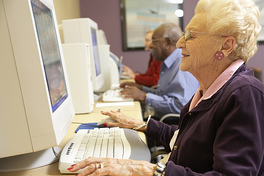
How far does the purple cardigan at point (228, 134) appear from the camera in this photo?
0.58 metres

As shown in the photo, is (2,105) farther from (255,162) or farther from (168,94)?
(168,94)

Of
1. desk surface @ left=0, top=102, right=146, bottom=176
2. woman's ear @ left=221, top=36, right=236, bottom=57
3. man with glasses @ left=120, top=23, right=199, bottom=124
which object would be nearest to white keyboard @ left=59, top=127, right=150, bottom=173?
desk surface @ left=0, top=102, right=146, bottom=176

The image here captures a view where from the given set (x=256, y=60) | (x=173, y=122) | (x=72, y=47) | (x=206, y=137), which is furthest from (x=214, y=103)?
(x=256, y=60)

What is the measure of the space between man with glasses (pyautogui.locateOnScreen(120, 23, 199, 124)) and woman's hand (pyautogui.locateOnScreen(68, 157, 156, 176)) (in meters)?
1.10

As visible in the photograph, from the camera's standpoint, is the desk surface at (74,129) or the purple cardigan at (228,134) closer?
the purple cardigan at (228,134)

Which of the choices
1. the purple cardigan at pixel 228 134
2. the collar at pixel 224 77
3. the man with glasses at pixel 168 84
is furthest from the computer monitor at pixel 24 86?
the man with glasses at pixel 168 84

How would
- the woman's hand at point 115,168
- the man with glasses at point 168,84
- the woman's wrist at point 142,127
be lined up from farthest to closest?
the man with glasses at point 168,84 < the woman's wrist at point 142,127 < the woman's hand at point 115,168

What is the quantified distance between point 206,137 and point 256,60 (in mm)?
4227

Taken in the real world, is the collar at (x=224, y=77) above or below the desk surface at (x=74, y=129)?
above

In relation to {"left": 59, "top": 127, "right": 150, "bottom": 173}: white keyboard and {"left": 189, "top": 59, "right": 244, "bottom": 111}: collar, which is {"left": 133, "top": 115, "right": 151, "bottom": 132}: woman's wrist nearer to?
{"left": 59, "top": 127, "right": 150, "bottom": 173}: white keyboard

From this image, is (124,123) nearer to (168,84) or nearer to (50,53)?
(50,53)

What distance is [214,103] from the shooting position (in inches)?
27.2

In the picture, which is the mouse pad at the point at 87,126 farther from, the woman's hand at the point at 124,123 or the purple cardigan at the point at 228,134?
the purple cardigan at the point at 228,134

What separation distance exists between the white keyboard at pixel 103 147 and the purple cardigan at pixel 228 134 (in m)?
0.17
